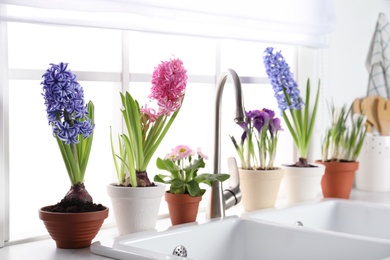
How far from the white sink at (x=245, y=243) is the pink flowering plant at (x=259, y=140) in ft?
1.01

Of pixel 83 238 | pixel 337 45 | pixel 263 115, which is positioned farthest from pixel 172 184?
pixel 337 45

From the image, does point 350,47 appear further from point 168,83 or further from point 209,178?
point 168,83

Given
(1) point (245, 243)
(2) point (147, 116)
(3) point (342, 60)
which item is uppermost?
(3) point (342, 60)

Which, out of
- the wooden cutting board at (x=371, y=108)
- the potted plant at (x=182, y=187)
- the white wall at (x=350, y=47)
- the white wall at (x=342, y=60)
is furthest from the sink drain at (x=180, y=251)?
the wooden cutting board at (x=371, y=108)

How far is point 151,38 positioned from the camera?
2225 millimetres

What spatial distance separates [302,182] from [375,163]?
1.92ft

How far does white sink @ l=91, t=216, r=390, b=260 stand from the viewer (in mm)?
1617

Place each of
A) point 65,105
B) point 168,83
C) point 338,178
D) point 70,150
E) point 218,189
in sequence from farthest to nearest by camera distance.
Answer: point 338,178, point 218,189, point 168,83, point 70,150, point 65,105

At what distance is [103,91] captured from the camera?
2502mm

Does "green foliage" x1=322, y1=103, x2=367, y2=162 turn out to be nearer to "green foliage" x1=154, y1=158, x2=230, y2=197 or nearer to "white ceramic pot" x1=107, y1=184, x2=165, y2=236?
"green foliage" x1=154, y1=158, x2=230, y2=197

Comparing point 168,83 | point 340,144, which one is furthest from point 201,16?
point 340,144

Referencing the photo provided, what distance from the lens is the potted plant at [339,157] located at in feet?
7.79

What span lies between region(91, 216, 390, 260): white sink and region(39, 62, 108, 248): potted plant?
0.06 meters

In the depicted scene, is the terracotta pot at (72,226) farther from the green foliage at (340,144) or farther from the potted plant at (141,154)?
the green foliage at (340,144)
